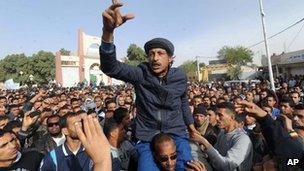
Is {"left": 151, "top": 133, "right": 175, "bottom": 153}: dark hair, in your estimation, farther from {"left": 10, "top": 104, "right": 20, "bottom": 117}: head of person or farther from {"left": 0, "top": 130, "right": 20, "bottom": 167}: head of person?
{"left": 10, "top": 104, "right": 20, "bottom": 117}: head of person

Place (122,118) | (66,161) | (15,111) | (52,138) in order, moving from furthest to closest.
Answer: (15,111)
(52,138)
(122,118)
(66,161)

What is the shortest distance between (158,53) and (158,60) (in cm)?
6

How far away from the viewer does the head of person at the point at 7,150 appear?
4.12 metres

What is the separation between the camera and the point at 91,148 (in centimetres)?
166

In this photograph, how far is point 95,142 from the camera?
65.0 inches

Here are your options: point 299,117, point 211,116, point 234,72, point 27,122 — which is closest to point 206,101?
point 211,116

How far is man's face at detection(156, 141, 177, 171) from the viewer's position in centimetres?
312

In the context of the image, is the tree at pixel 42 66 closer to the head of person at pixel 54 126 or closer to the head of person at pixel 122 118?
the head of person at pixel 54 126

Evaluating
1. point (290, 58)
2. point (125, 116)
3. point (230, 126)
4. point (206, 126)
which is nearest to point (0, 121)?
point (125, 116)

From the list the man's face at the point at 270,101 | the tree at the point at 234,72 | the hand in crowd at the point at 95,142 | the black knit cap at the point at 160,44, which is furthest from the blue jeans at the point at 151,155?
the tree at the point at 234,72

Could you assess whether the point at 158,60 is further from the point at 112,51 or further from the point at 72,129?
the point at 72,129

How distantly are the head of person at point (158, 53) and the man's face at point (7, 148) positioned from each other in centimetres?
204

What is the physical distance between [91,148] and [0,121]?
579 centimetres

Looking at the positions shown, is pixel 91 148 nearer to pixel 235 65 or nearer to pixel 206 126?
pixel 206 126
